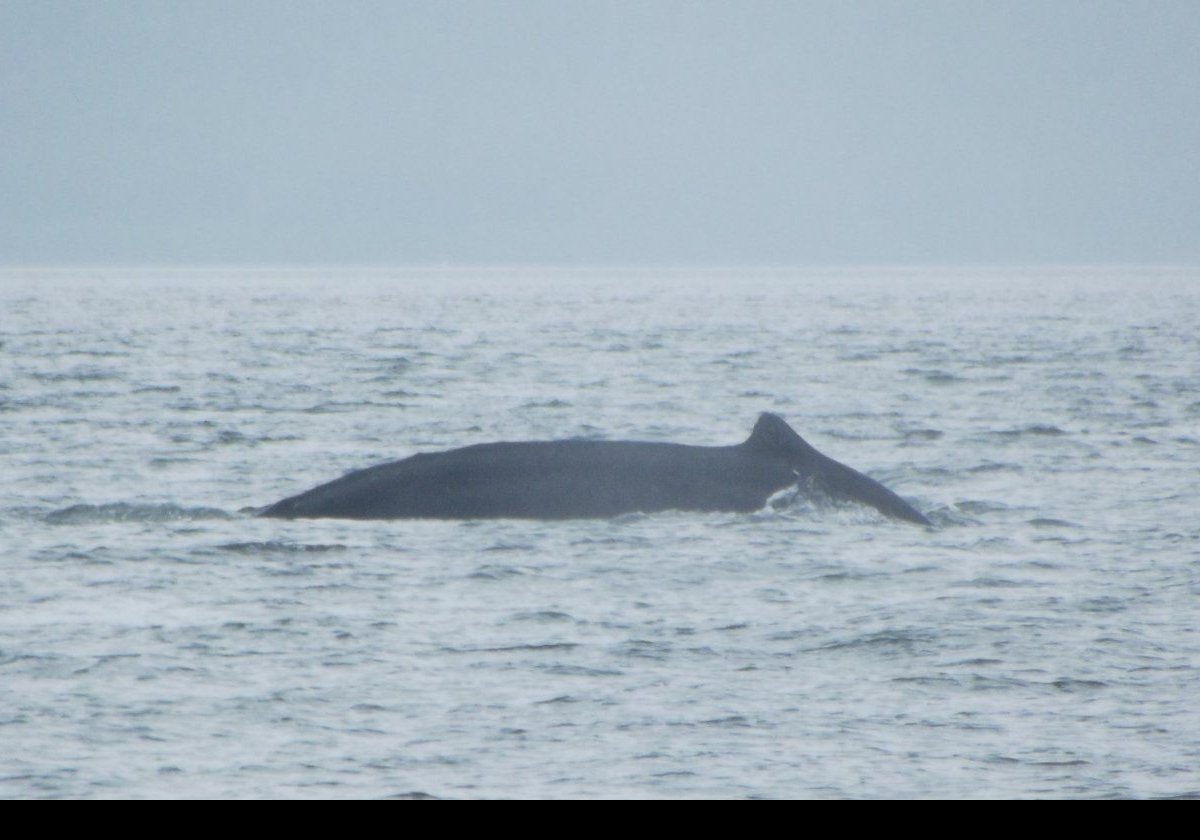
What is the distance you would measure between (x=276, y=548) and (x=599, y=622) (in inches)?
137

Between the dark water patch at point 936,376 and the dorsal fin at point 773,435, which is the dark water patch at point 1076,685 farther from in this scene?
the dark water patch at point 936,376

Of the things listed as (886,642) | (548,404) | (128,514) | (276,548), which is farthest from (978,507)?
(548,404)

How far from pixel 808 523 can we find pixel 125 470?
7.82m

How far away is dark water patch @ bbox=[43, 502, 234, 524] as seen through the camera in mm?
13836

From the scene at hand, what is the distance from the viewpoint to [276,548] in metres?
12.1

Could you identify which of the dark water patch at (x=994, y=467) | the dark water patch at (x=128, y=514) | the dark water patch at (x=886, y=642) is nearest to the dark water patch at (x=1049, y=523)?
the dark water patch at (x=994, y=467)

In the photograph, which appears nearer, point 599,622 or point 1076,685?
point 1076,685

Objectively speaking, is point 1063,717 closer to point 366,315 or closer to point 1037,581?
point 1037,581

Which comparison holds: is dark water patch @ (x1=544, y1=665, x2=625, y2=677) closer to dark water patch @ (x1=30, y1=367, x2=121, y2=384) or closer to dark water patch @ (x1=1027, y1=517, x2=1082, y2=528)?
dark water patch @ (x1=1027, y1=517, x2=1082, y2=528)

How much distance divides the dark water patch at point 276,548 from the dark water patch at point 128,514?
1610mm

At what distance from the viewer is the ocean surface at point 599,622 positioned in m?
6.22

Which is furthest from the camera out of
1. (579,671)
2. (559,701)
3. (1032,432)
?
(1032,432)

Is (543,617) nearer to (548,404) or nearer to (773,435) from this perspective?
(773,435)
